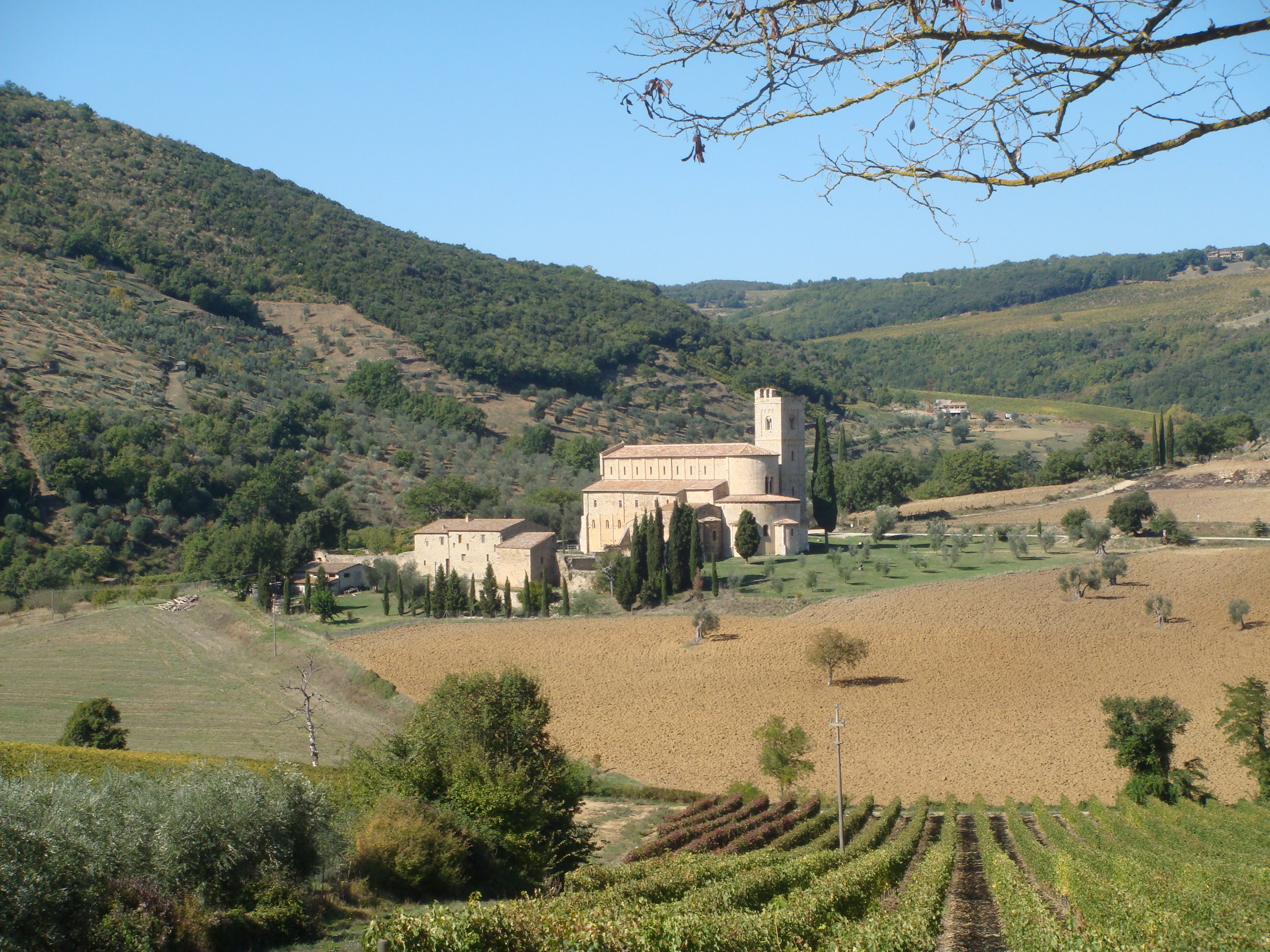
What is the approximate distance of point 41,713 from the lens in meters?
34.1

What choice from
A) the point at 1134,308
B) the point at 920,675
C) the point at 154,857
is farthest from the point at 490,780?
the point at 1134,308

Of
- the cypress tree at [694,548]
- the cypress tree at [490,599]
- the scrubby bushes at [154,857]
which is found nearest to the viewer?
the scrubby bushes at [154,857]

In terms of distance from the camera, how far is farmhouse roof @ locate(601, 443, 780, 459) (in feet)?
190

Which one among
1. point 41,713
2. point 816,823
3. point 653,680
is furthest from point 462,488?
point 816,823

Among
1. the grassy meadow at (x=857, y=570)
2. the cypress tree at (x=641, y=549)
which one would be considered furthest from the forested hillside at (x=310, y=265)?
the cypress tree at (x=641, y=549)

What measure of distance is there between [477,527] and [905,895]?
41231mm

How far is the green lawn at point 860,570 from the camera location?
4781 cm

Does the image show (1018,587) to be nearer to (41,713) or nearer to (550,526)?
(550,526)

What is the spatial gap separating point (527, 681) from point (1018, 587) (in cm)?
2953

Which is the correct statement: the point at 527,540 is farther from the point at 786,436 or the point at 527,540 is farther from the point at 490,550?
the point at 786,436

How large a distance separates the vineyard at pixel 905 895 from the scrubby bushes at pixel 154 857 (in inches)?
116

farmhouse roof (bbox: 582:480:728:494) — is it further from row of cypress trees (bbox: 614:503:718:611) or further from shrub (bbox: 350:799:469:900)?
shrub (bbox: 350:799:469:900)

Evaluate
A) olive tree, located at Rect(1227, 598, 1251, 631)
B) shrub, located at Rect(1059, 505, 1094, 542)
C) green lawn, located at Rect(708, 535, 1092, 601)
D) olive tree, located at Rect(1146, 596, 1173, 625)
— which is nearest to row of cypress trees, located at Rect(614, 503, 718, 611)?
green lawn, located at Rect(708, 535, 1092, 601)

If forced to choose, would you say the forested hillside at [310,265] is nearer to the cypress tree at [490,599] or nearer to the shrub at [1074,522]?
the shrub at [1074,522]
